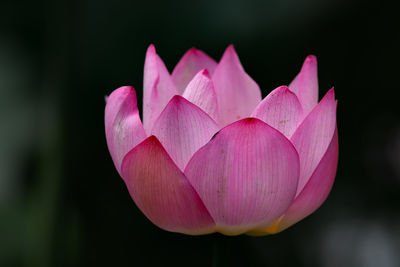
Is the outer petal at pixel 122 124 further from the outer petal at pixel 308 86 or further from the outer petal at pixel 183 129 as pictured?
the outer petal at pixel 308 86

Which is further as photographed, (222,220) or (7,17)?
(7,17)

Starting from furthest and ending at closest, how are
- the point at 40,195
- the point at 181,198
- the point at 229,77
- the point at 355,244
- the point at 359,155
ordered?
the point at 359,155 → the point at 355,244 → the point at 40,195 → the point at 229,77 → the point at 181,198

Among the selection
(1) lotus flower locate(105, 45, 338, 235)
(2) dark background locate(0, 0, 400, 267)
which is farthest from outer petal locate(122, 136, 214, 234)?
(2) dark background locate(0, 0, 400, 267)

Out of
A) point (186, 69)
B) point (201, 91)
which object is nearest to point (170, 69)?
point (186, 69)

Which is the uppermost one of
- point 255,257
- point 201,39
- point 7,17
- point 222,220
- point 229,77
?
point 7,17

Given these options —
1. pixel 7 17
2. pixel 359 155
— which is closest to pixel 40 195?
pixel 7 17

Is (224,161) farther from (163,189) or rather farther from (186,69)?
(186,69)

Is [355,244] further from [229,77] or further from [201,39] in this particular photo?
[229,77]

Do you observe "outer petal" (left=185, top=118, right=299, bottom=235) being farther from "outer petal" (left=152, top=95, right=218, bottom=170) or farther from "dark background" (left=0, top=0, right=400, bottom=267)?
"dark background" (left=0, top=0, right=400, bottom=267)
